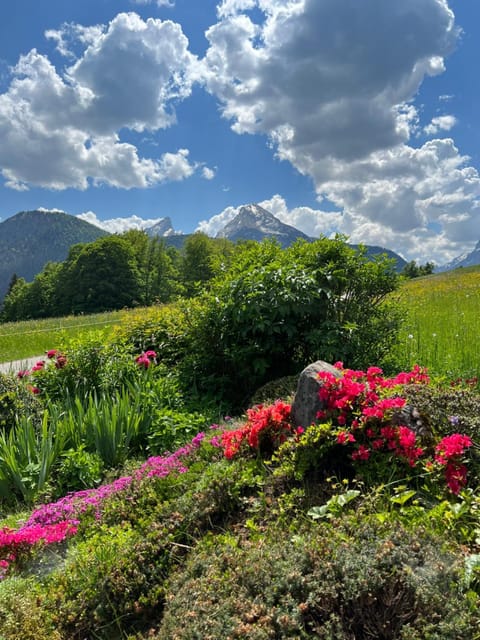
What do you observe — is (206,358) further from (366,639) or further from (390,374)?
(366,639)

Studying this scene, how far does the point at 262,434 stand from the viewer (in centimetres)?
331

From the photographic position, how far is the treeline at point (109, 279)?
57.3 metres

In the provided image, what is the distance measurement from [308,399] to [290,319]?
234cm

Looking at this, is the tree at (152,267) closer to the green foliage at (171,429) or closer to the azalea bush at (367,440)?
the green foliage at (171,429)

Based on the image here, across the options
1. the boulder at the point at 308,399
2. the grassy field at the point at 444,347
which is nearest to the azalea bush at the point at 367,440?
the boulder at the point at 308,399

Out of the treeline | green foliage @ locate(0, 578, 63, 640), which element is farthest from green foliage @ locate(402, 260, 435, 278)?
green foliage @ locate(0, 578, 63, 640)

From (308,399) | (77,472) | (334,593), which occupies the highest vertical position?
(308,399)

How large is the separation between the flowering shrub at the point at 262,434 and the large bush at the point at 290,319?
1.97 m

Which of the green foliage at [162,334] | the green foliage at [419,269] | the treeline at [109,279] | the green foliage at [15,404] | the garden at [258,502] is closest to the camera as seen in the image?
the garden at [258,502]

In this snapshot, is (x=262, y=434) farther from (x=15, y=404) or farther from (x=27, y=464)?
(x=15, y=404)

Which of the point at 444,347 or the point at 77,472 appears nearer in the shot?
the point at 77,472

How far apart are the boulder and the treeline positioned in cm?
5000

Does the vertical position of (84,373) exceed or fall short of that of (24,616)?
it exceeds it

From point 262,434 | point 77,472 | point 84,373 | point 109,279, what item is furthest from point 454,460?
point 109,279
